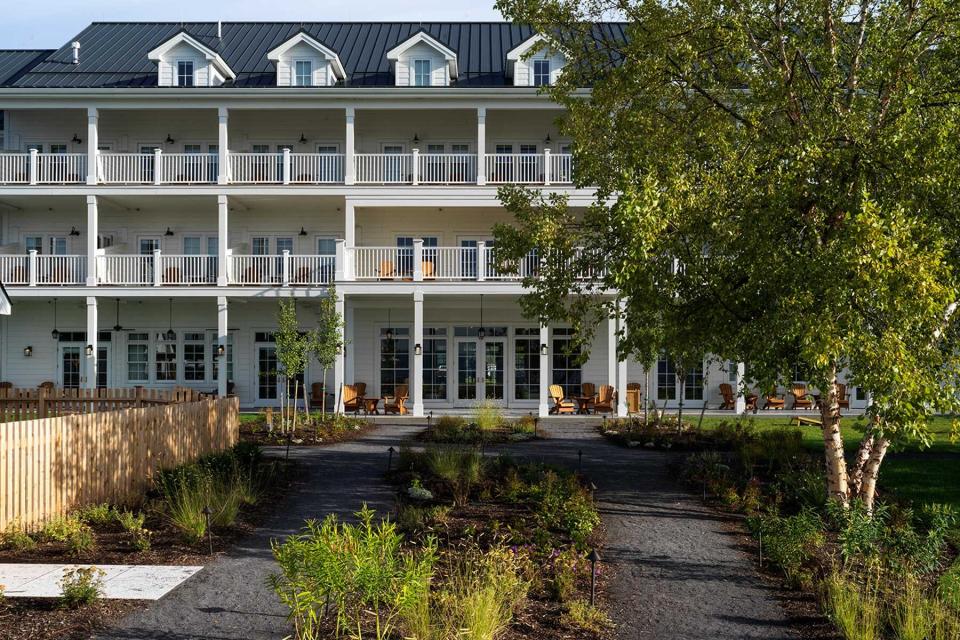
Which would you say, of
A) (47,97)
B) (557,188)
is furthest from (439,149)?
(47,97)

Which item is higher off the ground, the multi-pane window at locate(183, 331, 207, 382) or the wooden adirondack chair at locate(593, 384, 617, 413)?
the multi-pane window at locate(183, 331, 207, 382)

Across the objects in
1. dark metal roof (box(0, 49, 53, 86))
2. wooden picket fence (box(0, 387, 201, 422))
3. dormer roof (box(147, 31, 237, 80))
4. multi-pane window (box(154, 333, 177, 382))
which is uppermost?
dark metal roof (box(0, 49, 53, 86))

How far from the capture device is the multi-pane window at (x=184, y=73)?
24.3m

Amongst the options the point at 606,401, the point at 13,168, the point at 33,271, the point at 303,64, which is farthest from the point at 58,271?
the point at 606,401

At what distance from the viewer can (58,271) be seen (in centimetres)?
2334

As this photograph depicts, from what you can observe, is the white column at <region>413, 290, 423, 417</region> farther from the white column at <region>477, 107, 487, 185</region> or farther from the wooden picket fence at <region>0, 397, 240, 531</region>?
the wooden picket fence at <region>0, 397, 240, 531</region>

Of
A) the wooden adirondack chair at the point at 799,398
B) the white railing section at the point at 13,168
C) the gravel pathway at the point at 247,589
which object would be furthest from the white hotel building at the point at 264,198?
the gravel pathway at the point at 247,589

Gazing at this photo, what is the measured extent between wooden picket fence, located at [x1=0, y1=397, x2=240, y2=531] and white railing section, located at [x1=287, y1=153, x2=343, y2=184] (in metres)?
11.9

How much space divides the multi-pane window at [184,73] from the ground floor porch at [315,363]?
6649 millimetres

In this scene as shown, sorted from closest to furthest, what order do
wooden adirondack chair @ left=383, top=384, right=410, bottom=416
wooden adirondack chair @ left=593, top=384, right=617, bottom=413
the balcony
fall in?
1. wooden adirondack chair @ left=383, top=384, right=410, bottom=416
2. wooden adirondack chair @ left=593, top=384, right=617, bottom=413
3. the balcony

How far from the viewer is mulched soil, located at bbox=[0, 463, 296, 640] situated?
612 cm

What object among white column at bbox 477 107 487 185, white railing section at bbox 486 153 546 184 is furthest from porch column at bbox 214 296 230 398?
white railing section at bbox 486 153 546 184

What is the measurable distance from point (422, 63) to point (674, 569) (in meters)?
19.6

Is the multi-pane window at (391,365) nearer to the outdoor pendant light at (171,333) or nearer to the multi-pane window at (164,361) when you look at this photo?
the outdoor pendant light at (171,333)
